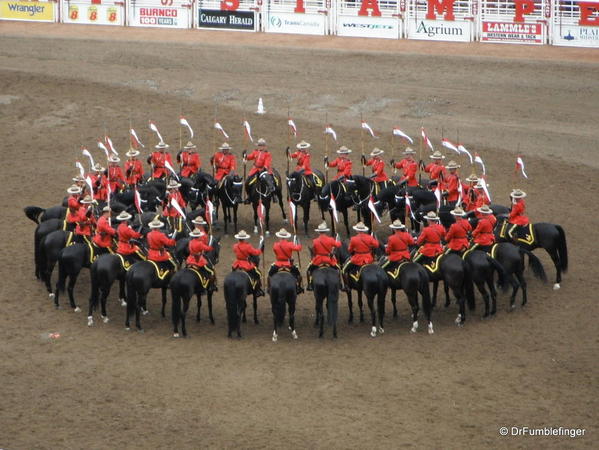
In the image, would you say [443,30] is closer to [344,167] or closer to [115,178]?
[344,167]

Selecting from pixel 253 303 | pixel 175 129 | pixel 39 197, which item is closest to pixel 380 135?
pixel 175 129

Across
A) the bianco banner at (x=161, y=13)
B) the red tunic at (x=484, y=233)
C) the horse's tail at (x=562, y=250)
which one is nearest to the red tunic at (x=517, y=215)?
the horse's tail at (x=562, y=250)

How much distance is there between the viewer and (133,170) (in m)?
28.9

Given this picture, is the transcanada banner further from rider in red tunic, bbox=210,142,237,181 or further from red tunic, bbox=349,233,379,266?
red tunic, bbox=349,233,379,266

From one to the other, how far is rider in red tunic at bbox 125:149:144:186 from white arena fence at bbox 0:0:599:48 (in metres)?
17.8

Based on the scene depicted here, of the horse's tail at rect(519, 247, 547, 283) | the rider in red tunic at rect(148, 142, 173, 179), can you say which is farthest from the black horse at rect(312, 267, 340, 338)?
the rider in red tunic at rect(148, 142, 173, 179)

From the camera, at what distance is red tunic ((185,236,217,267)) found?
2238 cm

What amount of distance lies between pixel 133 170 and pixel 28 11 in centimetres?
2120

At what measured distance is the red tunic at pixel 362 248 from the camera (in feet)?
74.1

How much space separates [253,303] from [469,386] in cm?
Result: 549

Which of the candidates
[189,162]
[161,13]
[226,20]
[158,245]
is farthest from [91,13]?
[158,245]

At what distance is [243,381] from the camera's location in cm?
2033

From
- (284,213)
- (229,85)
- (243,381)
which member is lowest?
(243,381)

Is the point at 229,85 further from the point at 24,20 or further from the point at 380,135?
the point at 24,20
